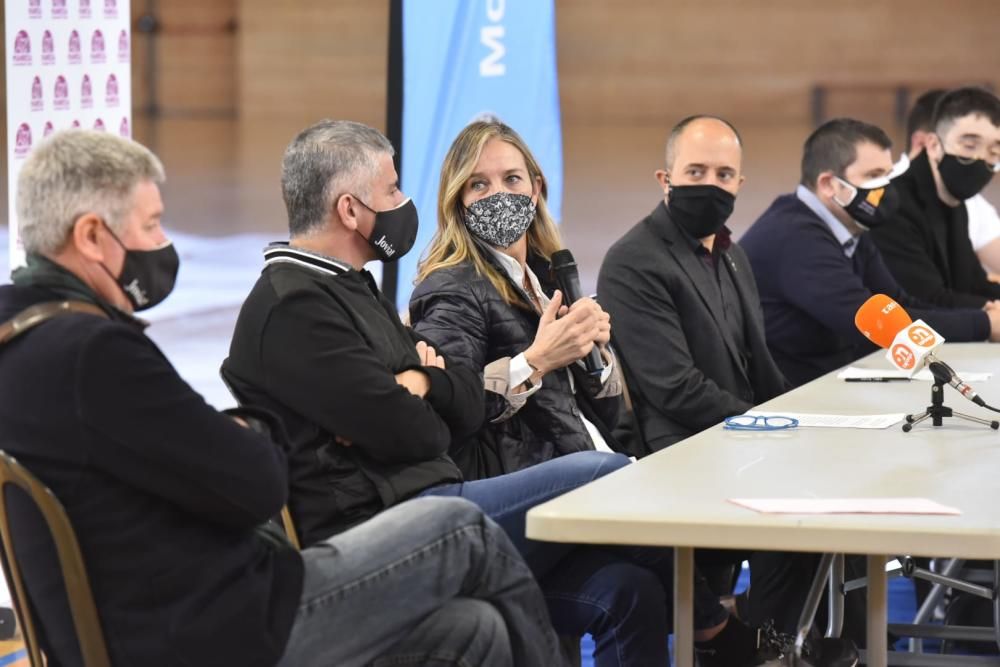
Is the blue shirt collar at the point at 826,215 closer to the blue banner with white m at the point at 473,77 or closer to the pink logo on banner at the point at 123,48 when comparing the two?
the blue banner with white m at the point at 473,77

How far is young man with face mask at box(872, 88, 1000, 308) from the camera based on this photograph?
4629 mm

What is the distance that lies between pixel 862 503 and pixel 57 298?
112 centimetres

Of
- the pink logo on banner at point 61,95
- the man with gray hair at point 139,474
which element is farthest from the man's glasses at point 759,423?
the pink logo on banner at point 61,95

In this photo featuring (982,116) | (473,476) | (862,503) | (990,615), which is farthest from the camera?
(982,116)

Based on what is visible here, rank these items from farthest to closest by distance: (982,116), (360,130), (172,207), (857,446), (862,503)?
1. (172,207)
2. (982,116)
3. (360,130)
4. (857,446)
5. (862,503)

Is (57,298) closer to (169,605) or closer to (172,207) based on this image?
(169,605)

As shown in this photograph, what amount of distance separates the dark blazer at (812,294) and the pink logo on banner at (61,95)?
2.02m

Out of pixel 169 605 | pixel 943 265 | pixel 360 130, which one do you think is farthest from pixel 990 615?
pixel 169 605

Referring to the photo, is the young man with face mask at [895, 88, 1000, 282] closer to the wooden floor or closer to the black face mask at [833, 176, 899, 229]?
the wooden floor

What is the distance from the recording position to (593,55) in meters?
6.02

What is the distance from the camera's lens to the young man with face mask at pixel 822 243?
4078mm

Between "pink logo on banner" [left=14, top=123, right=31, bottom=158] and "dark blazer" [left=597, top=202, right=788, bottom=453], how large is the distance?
4.88 ft

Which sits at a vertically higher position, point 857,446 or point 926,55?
point 926,55

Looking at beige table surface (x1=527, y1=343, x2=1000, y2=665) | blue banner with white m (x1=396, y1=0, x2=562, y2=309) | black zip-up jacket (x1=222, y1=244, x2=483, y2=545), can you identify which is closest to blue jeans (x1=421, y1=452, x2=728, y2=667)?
black zip-up jacket (x1=222, y1=244, x2=483, y2=545)
